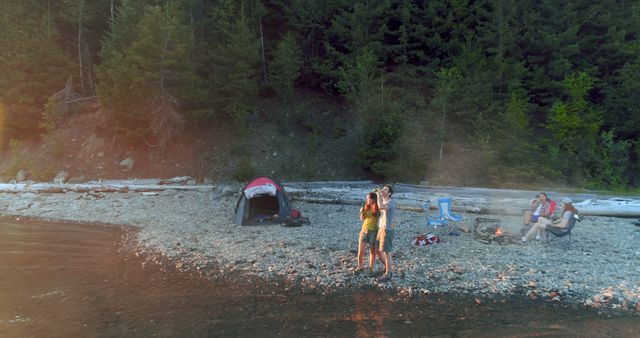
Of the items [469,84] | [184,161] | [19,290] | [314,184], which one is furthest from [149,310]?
[469,84]

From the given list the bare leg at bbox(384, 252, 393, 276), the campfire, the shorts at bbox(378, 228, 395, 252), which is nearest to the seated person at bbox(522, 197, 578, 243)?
the campfire

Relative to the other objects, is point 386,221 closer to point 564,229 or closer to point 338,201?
point 564,229

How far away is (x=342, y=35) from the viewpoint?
28.4 m

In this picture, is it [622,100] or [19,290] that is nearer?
[19,290]

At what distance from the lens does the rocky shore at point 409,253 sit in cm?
891

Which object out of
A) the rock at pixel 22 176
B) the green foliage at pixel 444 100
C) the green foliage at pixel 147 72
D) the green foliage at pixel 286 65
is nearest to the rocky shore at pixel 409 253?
the green foliage at pixel 147 72

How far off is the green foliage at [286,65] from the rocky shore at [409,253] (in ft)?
40.5

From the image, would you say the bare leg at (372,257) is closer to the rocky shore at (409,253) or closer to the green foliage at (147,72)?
the rocky shore at (409,253)

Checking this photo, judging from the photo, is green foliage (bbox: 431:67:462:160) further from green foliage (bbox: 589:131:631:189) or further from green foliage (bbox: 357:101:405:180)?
green foliage (bbox: 589:131:631:189)

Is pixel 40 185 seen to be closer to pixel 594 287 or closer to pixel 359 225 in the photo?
pixel 359 225

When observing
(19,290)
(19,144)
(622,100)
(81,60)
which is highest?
(81,60)

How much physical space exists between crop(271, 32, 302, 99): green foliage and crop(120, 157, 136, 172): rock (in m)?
9.61

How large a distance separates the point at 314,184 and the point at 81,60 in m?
20.0

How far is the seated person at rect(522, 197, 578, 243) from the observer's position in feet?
36.5
